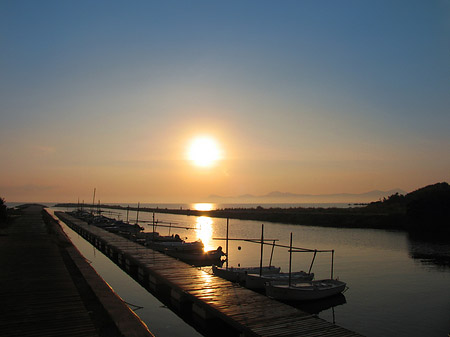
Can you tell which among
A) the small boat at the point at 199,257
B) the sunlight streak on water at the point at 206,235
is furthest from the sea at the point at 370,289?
the sunlight streak on water at the point at 206,235

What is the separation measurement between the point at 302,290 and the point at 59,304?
563 inches

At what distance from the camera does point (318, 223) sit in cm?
9456

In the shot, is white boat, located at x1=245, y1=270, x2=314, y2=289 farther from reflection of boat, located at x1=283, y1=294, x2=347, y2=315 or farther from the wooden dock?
the wooden dock

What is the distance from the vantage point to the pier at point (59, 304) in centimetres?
1088

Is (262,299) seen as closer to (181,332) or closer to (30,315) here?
(181,332)

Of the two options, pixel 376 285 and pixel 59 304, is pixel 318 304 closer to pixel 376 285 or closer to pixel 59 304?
pixel 376 285

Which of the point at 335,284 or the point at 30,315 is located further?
the point at 335,284

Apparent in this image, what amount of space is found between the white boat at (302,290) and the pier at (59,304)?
10450mm

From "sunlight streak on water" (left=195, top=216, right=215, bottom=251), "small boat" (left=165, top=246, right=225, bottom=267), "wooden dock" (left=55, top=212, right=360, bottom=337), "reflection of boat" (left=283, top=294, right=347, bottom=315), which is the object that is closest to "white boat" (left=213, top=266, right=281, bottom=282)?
"wooden dock" (left=55, top=212, right=360, bottom=337)

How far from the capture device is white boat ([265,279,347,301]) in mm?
21984

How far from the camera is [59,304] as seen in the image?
43.4 ft

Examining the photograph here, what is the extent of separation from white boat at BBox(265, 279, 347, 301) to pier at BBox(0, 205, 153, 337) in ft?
34.3

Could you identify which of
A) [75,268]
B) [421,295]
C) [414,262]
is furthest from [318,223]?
[75,268]

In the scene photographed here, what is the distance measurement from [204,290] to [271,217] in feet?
323
